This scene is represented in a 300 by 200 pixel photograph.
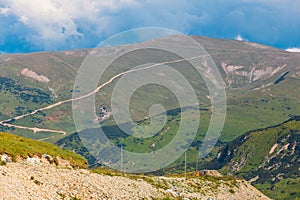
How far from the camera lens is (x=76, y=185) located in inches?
1924

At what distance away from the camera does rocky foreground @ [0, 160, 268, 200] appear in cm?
4047

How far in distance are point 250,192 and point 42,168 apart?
243ft

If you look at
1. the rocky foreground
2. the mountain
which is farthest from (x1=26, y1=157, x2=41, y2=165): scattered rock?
the rocky foreground

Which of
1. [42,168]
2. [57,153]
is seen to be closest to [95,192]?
[42,168]

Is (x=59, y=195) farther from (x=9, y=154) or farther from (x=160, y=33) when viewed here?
(x=160, y=33)

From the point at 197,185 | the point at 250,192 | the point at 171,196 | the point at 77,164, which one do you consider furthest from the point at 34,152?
the point at 250,192

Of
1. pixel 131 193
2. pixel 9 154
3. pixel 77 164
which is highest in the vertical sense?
pixel 77 164

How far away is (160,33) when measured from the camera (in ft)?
326

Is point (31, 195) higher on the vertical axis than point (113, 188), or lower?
lower

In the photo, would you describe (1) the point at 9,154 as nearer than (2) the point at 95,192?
No

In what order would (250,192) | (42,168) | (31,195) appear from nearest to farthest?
1. (31,195)
2. (42,168)
3. (250,192)

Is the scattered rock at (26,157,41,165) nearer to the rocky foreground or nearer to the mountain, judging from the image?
the mountain

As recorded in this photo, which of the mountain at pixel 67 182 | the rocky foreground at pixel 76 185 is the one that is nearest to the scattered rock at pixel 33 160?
the mountain at pixel 67 182

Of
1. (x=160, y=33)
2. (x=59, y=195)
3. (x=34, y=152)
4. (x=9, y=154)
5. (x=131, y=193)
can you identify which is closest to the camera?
(x=59, y=195)
